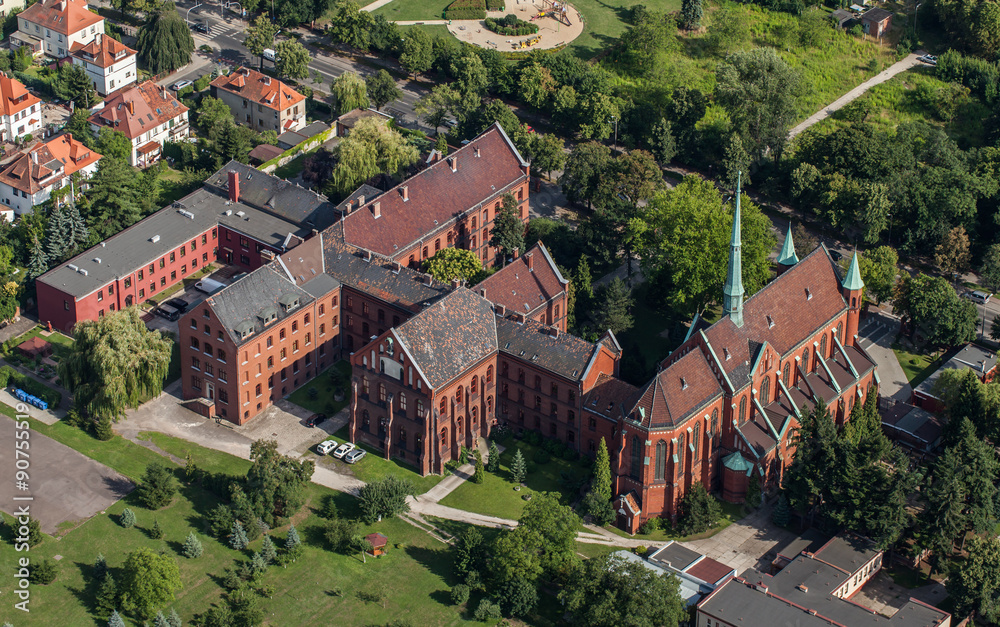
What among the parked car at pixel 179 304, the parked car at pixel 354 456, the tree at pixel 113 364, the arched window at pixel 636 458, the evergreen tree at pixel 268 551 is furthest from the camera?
the parked car at pixel 179 304

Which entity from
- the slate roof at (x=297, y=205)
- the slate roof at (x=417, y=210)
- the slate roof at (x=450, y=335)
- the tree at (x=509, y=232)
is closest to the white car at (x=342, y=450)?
the slate roof at (x=450, y=335)

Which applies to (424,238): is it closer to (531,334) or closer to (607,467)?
(531,334)

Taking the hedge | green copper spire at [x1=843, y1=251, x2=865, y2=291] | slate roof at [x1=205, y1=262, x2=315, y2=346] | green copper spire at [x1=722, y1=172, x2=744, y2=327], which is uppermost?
green copper spire at [x1=722, y1=172, x2=744, y2=327]

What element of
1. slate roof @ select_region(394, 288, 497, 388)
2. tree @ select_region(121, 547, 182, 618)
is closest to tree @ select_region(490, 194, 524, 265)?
slate roof @ select_region(394, 288, 497, 388)

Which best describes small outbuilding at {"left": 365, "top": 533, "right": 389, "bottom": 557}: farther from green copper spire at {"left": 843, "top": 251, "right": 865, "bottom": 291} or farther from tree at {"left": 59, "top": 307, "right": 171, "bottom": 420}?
green copper spire at {"left": 843, "top": 251, "right": 865, "bottom": 291}

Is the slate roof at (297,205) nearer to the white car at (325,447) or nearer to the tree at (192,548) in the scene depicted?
the white car at (325,447)

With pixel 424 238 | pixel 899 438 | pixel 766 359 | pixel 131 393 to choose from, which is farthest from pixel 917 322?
pixel 131 393
